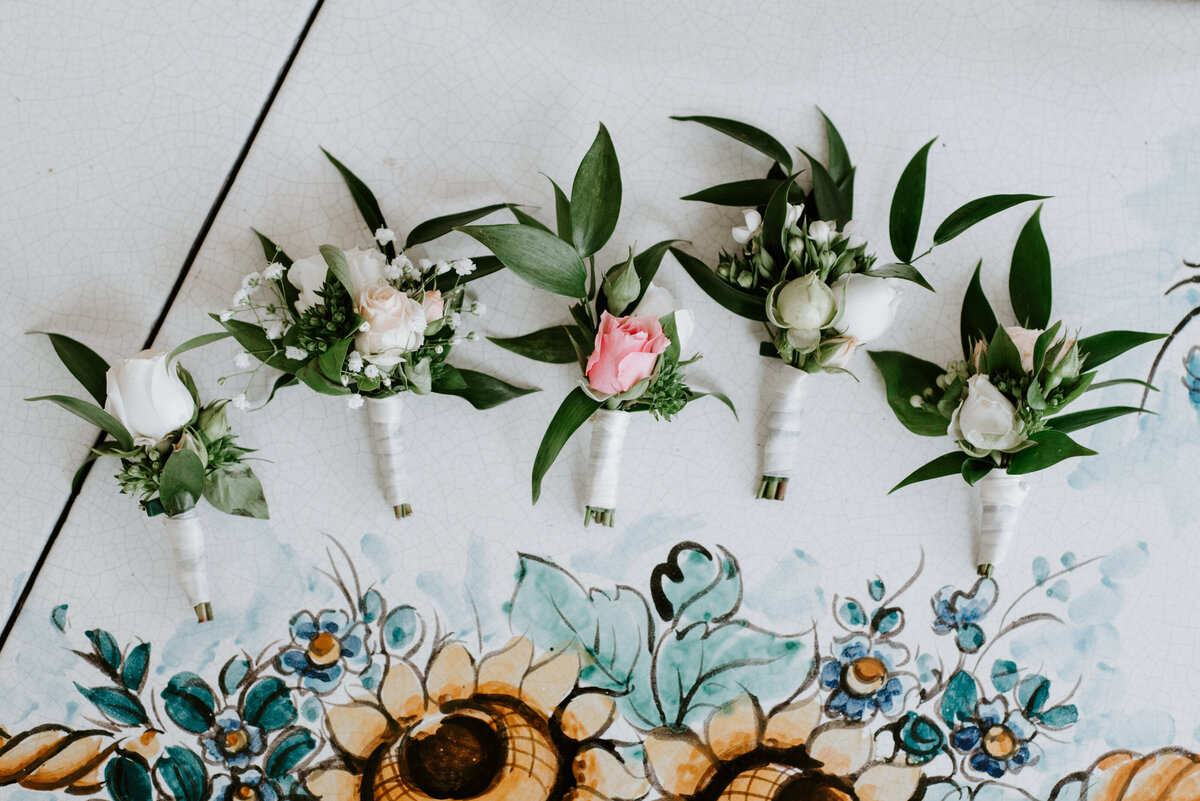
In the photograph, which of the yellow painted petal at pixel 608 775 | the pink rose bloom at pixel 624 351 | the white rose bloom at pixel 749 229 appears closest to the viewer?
the pink rose bloom at pixel 624 351

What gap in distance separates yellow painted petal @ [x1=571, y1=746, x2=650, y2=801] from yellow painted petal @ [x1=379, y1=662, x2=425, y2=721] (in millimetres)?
239

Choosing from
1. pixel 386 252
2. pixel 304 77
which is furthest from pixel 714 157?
pixel 304 77

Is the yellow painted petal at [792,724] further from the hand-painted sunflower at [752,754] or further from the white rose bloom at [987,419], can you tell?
the white rose bloom at [987,419]

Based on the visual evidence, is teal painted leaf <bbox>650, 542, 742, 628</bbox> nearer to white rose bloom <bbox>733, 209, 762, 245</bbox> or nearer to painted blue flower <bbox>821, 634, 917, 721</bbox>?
painted blue flower <bbox>821, 634, 917, 721</bbox>

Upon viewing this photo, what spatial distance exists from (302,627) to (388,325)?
47 centimetres

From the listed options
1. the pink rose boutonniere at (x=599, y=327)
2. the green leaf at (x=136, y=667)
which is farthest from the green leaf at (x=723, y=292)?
the green leaf at (x=136, y=667)

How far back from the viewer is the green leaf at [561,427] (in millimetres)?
985

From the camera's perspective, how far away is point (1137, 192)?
108 cm

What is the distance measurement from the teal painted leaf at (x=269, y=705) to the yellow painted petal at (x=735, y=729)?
1.94ft

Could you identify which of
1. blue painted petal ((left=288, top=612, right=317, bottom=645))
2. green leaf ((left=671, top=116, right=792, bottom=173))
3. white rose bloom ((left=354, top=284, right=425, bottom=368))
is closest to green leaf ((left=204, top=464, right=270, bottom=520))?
blue painted petal ((left=288, top=612, right=317, bottom=645))

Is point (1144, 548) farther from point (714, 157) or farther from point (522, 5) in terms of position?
point (522, 5)

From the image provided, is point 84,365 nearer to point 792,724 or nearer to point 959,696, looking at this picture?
point 792,724

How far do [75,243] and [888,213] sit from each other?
1113 mm

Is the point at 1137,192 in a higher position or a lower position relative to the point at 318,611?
higher
